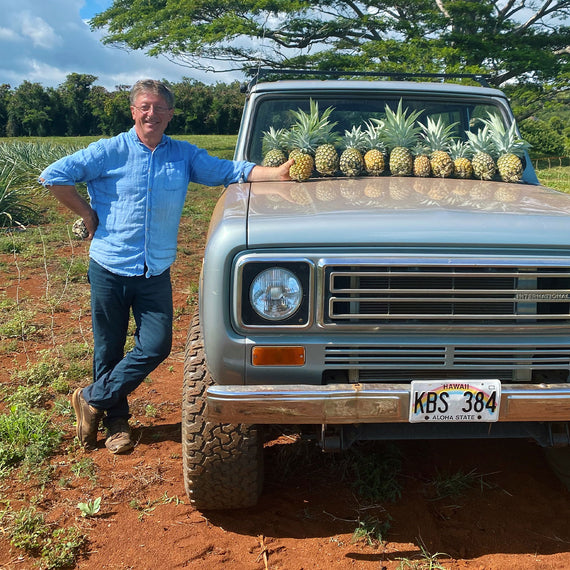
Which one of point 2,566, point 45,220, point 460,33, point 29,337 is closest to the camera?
A: point 2,566

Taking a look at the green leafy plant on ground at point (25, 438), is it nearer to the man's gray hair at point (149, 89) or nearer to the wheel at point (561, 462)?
the man's gray hair at point (149, 89)

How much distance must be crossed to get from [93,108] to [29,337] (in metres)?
42.1

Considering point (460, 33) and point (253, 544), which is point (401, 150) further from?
point (460, 33)

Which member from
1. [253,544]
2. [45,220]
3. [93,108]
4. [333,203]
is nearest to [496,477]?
[253,544]

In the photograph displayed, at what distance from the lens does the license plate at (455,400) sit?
7.14 ft

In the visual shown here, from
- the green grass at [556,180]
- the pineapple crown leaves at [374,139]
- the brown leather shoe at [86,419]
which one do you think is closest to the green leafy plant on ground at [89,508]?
the brown leather shoe at [86,419]

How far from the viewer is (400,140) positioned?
11.0ft

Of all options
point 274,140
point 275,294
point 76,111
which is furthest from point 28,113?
point 275,294

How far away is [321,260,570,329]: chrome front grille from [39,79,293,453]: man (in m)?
1.16

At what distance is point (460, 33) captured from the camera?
56.5 feet

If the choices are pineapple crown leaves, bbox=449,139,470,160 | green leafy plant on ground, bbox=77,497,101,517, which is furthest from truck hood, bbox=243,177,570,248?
green leafy plant on ground, bbox=77,497,101,517

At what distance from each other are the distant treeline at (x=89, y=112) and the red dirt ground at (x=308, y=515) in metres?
39.6

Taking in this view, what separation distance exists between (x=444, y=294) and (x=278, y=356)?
66 centimetres

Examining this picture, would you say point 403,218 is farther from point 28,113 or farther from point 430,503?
point 28,113
